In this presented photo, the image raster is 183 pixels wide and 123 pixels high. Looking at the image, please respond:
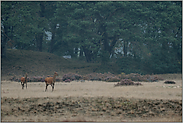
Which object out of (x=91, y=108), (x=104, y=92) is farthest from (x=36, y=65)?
(x=91, y=108)

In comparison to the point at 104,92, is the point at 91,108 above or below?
below

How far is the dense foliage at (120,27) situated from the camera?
30.5m

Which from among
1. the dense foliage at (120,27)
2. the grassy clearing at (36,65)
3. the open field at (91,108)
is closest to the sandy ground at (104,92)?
the open field at (91,108)

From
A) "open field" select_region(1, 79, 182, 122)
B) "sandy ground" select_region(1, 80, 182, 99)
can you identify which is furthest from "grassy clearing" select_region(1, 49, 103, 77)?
"open field" select_region(1, 79, 182, 122)

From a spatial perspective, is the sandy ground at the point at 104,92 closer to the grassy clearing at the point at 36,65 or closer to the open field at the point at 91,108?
the open field at the point at 91,108

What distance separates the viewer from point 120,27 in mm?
34594

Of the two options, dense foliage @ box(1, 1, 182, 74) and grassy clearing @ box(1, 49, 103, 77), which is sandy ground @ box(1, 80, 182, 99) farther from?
dense foliage @ box(1, 1, 182, 74)

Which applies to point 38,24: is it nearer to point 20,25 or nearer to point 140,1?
point 20,25

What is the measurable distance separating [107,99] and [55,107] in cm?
261

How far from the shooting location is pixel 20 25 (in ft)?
100

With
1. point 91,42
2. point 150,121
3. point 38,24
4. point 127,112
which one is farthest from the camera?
point 38,24

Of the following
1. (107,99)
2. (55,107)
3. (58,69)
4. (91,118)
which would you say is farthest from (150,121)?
(58,69)

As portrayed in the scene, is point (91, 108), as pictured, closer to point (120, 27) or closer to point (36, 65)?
point (36, 65)

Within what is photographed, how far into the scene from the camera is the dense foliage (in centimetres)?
3048
